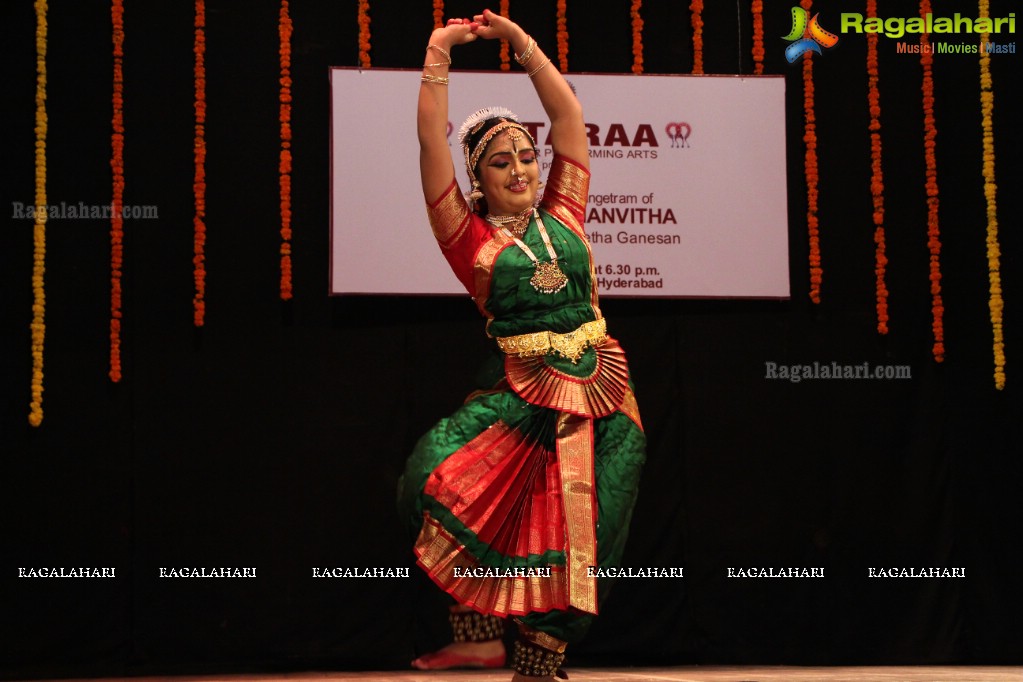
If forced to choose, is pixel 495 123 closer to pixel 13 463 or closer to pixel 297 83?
pixel 297 83

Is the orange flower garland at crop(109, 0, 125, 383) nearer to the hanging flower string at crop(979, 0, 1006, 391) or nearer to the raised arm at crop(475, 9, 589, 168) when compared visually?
the raised arm at crop(475, 9, 589, 168)

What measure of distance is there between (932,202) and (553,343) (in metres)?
2.79

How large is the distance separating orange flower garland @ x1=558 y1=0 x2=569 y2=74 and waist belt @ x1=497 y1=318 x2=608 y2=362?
2222 mm

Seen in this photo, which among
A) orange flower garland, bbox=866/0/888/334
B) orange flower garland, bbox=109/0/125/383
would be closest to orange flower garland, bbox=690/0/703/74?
orange flower garland, bbox=866/0/888/334

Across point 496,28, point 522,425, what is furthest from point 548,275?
point 496,28

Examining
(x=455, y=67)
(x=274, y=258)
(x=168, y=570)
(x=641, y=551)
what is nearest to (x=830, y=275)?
(x=641, y=551)

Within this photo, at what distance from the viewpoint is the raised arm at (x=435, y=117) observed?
3.65m

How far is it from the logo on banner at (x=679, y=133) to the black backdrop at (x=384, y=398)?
274 mm

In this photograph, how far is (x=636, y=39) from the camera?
18.7 ft

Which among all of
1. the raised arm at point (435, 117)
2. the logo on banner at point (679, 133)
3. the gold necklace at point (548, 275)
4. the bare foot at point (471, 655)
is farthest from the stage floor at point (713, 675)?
the logo on banner at point (679, 133)

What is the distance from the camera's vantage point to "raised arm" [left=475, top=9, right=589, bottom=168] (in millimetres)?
3707

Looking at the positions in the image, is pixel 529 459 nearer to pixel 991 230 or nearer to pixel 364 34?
pixel 364 34

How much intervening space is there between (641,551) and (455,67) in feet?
7.10

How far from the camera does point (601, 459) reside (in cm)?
370
